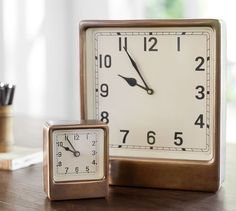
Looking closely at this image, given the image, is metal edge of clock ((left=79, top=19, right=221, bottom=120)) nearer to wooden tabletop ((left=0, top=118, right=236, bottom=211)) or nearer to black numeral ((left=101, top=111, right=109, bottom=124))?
black numeral ((left=101, top=111, right=109, bottom=124))

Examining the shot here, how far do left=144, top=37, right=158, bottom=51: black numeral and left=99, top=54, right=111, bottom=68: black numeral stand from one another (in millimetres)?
67

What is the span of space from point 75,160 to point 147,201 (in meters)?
0.13

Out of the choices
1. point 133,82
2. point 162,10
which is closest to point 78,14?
point 162,10

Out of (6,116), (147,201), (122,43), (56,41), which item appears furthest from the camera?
(56,41)

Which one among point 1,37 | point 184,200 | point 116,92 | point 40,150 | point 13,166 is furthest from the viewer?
point 1,37

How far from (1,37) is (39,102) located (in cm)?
50

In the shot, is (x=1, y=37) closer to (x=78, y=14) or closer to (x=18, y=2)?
(x=18, y=2)

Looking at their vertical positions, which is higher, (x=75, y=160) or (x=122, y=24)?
(x=122, y=24)

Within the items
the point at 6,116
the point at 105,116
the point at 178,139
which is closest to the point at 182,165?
the point at 178,139

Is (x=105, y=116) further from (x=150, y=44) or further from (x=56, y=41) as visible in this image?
(x=56, y=41)

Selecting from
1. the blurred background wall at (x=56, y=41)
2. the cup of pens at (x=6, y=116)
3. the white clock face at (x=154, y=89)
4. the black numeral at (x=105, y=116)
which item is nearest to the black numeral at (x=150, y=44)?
the white clock face at (x=154, y=89)

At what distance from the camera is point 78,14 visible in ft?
12.1

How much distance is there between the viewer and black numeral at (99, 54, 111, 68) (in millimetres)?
1001

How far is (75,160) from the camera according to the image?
36.0 inches
